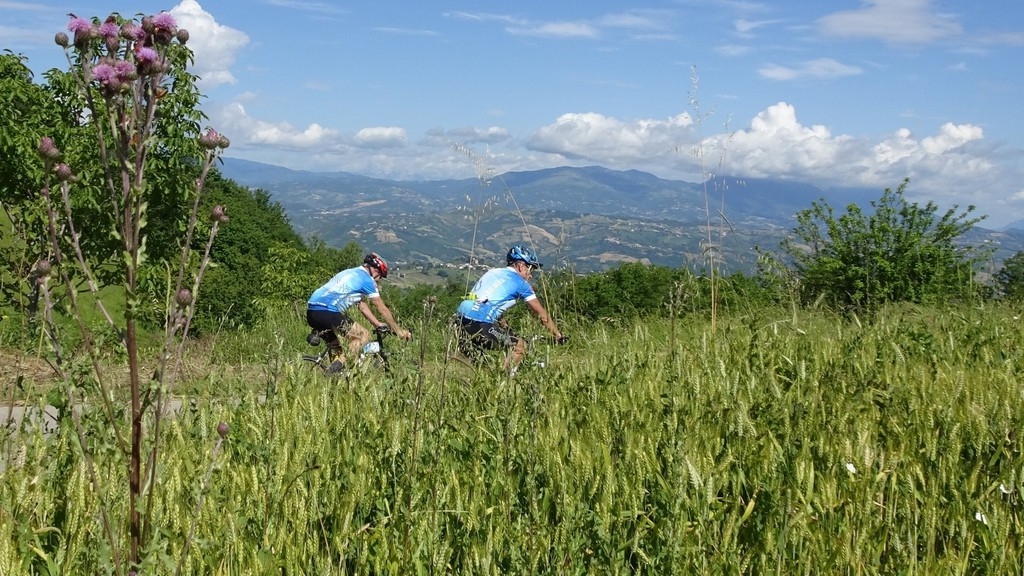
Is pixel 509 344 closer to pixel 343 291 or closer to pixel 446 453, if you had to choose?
pixel 446 453

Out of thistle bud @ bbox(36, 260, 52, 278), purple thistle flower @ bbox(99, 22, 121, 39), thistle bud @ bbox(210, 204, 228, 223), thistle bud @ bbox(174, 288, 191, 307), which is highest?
purple thistle flower @ bbox(99, 22, 121, 39)

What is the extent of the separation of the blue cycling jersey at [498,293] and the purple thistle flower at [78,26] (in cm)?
704

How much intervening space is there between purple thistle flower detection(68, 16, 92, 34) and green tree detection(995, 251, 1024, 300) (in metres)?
9.40

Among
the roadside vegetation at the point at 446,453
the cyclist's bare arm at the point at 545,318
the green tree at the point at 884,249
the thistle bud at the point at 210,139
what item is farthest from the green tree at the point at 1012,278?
the thistle bud at the point at 210,139

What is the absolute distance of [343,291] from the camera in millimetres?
9523

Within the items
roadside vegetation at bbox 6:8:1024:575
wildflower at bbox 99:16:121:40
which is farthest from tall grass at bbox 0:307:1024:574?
wildflower at bbox 99:16:121:40

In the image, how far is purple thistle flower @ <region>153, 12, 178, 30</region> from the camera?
6.06ft

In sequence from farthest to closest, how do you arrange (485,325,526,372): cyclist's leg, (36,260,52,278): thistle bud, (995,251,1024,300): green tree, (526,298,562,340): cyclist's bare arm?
1. (995,251,1024,300): green tree
2. (526,298,562,340): cyclist's bare arm
3. (485,325,526,372): cyclist's leg
4. (36,260,52,278): thistle bud

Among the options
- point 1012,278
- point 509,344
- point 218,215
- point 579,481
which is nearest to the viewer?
point 218,215

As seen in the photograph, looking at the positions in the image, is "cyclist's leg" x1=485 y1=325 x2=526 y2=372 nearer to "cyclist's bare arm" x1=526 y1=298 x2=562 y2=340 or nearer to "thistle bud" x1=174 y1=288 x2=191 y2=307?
"thistle bud" x1=174 y1=288 x2=191 y2=307

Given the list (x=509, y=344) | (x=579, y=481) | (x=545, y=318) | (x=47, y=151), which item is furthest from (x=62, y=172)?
(x=545, y=318)

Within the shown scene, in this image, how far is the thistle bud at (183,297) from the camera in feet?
5.85

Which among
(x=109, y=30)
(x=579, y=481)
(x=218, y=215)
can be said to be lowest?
(x=579, y=481)

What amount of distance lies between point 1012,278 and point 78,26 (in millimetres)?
13454
